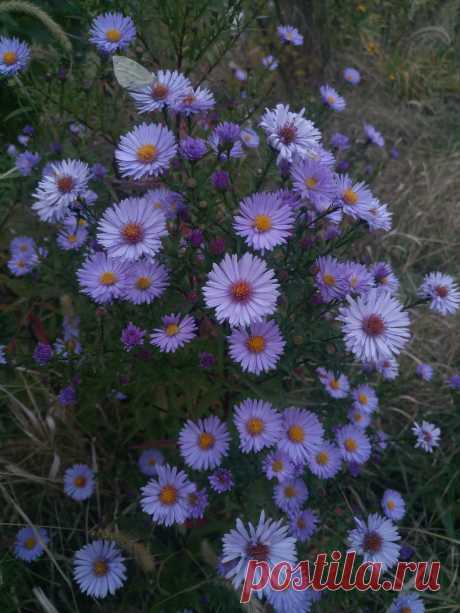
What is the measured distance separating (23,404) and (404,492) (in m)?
1.65

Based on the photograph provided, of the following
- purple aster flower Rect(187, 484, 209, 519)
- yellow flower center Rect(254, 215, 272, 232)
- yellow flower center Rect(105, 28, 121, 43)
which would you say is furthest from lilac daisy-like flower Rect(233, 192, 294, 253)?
yellow flower center Rect(105, 28, 121, 43)

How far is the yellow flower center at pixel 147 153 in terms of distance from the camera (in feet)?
4.73

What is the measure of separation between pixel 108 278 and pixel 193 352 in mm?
333

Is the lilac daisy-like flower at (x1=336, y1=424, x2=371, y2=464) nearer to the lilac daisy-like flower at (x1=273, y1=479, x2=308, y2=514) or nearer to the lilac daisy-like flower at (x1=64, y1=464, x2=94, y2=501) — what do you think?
the lilac daisy-like flower at (x1=273, y1=479, x2=308, y2=514)

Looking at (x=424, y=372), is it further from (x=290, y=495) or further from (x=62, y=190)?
(x=62, y=190)

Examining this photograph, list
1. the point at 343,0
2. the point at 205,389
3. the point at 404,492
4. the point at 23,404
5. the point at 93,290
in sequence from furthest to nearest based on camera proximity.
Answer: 1. the point at 343,0
2. the point at 404,492
3. the point at 23,404
4. the point at 205,389
5. the point at 93,290

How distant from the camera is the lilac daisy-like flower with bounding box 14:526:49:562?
174 centimetres

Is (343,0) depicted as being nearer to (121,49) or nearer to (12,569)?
(121,49)

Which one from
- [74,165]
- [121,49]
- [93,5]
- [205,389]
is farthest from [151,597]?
[93,5]

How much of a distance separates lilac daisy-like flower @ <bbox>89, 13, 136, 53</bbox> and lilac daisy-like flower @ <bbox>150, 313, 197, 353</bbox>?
0.99m

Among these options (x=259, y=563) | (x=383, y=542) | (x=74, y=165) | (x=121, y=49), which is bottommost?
(x=259, y=563)

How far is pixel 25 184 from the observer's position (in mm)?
2115

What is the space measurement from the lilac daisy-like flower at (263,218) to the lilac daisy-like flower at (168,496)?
30.1 inches

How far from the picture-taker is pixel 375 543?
1.64 m
